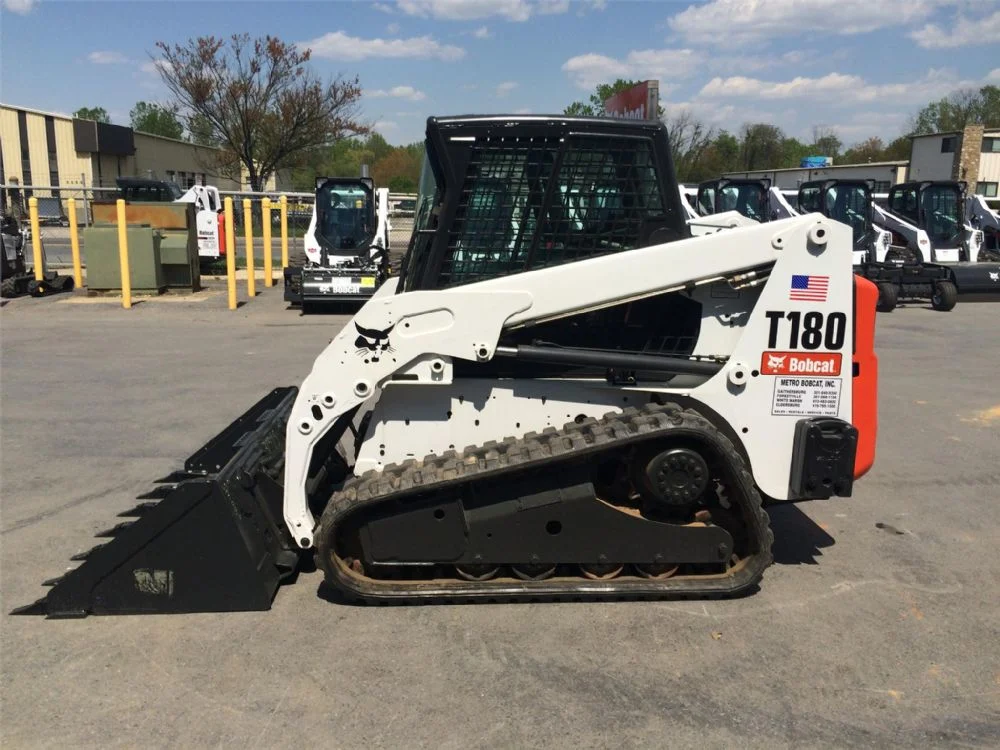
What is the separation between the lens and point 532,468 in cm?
402

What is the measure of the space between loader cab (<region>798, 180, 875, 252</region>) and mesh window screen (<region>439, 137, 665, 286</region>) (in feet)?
52.7

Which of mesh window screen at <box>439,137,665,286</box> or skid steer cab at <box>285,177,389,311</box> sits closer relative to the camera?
→ mesh window screen at <box>439,137,665,286</box>

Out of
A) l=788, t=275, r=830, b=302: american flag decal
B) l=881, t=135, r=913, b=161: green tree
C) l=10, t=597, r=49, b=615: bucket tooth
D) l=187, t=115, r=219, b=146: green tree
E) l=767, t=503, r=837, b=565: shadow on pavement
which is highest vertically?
l=881, t=135, r=913, b=161: green tree

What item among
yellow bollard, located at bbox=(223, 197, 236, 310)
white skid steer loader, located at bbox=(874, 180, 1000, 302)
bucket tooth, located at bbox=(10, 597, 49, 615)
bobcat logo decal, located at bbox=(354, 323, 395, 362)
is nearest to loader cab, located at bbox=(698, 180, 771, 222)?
white skid steer loader, located at bbox=(874, 180, 1000, 302)

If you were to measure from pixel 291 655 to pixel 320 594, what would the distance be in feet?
1.99

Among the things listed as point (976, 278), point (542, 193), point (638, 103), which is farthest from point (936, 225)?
point (542, 193)

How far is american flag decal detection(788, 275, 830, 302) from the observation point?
4.11 meters

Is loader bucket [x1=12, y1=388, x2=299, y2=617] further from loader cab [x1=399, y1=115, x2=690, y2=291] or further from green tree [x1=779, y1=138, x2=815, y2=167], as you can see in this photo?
green tree [x1=779, y1=138, x2=815, y2=167]

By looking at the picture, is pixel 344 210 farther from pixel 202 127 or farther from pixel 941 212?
pixel 202 127

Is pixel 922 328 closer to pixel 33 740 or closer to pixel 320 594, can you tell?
pixel 320 594

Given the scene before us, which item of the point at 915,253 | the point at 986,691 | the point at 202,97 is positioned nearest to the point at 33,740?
the point at 986,691

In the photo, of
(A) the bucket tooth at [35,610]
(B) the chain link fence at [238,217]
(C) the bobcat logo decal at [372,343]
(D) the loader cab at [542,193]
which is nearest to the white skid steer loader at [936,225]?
(B) the chain link fence at [238,217]

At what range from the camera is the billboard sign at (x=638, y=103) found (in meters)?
6.02

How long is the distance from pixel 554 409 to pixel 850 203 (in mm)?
17384
